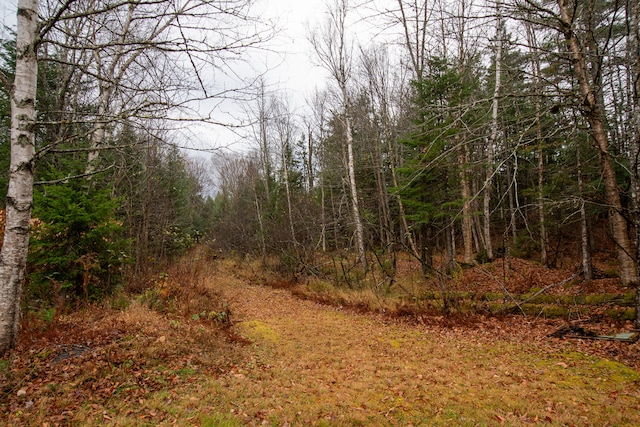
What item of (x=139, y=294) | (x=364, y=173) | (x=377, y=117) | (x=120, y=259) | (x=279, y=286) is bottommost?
(x=279, y=286)

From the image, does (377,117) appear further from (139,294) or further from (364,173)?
(139,294)

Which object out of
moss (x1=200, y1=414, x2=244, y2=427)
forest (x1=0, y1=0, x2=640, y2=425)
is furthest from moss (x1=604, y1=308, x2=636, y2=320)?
moss (x1=200, y1=414, x2=244, y2=427)

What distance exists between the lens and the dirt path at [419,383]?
3676 mm

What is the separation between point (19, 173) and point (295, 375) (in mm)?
4568

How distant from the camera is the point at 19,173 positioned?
3467mm

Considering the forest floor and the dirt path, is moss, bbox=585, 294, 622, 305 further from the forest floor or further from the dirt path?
the dirt path

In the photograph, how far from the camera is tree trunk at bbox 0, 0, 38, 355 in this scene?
11.3 ft

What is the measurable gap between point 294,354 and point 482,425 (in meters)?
3.47

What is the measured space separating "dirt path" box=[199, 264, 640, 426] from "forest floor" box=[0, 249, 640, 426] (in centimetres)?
2

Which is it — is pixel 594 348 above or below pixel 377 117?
below

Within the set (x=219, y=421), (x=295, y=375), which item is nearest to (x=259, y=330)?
(x=295, y=375)

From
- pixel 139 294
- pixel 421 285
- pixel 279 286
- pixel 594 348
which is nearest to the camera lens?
pixel 594 348

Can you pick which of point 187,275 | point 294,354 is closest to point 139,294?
point 187,275

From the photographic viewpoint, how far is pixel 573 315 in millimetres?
7066
